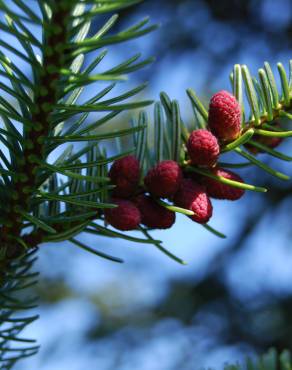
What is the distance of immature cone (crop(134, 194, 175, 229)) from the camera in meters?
0.52

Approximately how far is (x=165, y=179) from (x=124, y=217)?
0.15 ft

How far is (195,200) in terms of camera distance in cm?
50

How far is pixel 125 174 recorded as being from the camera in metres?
0.51

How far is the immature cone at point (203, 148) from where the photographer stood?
1.63 feet

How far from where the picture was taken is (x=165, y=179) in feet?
1.63

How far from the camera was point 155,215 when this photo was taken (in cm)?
52

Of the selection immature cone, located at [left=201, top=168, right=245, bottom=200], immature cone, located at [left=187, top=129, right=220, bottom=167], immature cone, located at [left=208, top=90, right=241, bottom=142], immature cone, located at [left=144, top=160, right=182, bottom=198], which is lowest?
immature cone, located at [left=201, top=168, right=245, bottom=200]

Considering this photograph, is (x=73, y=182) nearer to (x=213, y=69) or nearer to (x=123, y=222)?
(x=123, y=222)

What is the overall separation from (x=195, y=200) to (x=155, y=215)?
4 centimetres

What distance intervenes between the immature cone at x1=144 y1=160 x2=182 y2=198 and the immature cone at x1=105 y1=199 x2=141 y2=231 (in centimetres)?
2

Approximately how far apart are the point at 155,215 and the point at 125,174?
42 millimetres

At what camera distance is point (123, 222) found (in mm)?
491

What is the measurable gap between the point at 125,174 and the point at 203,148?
68 millimetres

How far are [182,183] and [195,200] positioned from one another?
0.02 metres
